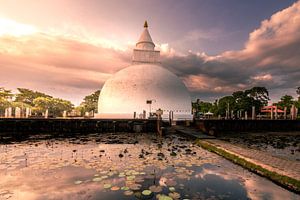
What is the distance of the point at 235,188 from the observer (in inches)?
183

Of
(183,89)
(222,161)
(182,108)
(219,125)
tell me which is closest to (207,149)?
(222,161)

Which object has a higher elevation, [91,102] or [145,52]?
[145,52]

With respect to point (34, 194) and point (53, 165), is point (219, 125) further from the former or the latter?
point (34, 194)

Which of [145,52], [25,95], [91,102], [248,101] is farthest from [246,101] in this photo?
[25,95]

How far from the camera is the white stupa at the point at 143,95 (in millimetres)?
29969

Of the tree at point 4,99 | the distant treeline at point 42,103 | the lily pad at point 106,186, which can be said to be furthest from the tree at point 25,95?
the lily pad at point 106,186

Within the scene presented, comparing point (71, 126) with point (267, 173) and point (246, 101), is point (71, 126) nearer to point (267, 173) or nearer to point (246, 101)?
point (267, 173)

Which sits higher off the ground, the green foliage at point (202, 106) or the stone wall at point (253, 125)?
the green foliage at point (202, 106)

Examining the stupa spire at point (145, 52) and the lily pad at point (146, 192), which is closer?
the lily pad at point (146, 192)

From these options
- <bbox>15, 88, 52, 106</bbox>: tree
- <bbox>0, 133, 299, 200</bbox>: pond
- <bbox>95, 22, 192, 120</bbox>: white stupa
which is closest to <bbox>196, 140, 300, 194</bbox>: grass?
<bbox>0, 133, 299, 200</bbox>: pond

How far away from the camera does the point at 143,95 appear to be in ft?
99.2

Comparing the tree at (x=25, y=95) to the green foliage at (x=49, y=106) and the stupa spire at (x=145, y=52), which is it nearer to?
the green foliage at (x=49, y=106)

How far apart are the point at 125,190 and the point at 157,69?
104ft

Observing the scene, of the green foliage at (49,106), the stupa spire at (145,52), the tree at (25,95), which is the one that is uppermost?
the stupa spire at (145,52)
